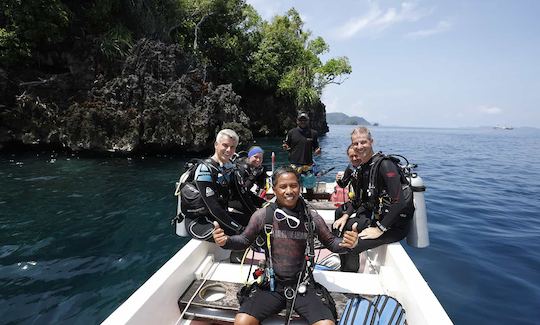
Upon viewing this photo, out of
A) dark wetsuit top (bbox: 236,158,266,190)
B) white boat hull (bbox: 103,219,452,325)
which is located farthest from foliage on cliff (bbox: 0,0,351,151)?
white boat hull (bbox: 103,219,452,325)

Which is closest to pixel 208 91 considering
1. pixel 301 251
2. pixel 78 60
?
pixel 78 60

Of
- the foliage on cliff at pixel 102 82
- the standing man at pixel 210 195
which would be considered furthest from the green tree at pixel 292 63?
the standing man at pixel 210 195

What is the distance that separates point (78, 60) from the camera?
57.5 feet

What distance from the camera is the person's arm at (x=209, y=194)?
3.70 m

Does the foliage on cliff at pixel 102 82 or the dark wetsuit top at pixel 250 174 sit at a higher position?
the foliage on cliff at pixel 102 82

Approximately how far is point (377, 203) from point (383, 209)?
15 cm

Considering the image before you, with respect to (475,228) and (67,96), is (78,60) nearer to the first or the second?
(67,96)

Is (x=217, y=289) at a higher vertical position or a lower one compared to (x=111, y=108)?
lower

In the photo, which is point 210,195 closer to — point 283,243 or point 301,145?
point 283,243

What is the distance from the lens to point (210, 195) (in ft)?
12.2

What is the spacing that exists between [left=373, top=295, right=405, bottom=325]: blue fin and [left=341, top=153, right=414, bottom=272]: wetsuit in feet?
3.03

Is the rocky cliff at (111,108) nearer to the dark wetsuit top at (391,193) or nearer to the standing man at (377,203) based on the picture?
the standing man at (377,203)

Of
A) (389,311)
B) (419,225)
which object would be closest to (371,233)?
(419,225)

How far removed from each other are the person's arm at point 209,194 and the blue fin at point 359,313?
1707 mm
